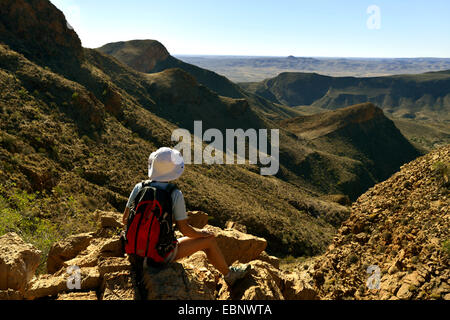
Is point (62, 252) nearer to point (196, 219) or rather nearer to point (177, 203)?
point (177, 203)

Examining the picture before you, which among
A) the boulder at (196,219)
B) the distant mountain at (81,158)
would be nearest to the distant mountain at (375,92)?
the distant mountain at (81,158)

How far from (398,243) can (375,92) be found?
201 meters

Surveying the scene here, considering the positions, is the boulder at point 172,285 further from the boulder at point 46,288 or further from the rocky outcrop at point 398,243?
the rocky outcrop at point 398,243

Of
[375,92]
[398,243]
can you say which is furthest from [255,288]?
[375,92]

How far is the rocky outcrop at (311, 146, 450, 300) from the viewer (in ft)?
20.1

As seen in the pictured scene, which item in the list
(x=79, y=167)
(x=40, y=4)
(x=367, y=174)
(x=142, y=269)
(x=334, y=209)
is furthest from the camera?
(x=367, y=174)

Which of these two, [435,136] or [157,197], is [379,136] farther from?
[157,197]

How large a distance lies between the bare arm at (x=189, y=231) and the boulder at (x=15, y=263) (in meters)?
2.37

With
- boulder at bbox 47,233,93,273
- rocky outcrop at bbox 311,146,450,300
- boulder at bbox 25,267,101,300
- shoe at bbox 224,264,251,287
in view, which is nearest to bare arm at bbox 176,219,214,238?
shoe at bbox 224,264,251,287

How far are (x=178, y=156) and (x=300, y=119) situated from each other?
72760 mm

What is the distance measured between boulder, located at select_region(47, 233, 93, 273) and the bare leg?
10.4 feet

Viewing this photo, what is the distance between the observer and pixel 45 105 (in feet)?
67.6

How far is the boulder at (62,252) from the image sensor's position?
20.7 ft
